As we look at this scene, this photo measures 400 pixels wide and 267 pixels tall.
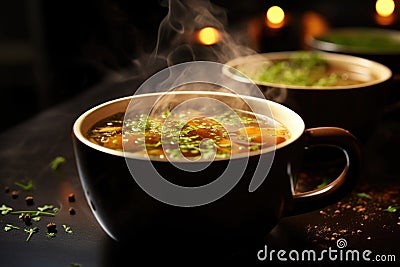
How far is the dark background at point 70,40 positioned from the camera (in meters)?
2.95

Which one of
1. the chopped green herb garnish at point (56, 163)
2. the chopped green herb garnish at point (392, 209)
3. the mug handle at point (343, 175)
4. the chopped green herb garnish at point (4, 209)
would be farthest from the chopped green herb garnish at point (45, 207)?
the chopped green herb garnish at point (392, 209)

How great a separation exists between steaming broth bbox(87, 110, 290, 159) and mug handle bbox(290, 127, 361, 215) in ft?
0.20

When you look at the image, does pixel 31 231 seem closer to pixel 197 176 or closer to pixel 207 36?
pixel 197 176

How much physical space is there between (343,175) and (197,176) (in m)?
0.28

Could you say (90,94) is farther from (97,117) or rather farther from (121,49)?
(121,49)

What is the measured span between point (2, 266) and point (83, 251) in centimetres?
12

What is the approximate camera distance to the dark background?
2951 mm

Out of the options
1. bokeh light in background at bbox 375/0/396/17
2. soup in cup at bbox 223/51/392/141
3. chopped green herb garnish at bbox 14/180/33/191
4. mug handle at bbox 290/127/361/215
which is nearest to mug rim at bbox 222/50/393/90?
soup in cup at bbox 223/51/392/141

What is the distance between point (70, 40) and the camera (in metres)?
3.44

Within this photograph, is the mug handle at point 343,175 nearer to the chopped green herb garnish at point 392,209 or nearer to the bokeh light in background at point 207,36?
the chopped green herb garnish at point 392,209

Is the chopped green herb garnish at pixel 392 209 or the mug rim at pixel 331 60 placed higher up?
the mug rim at pixel 331 60

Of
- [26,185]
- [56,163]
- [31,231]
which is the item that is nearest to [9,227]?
[31,231]

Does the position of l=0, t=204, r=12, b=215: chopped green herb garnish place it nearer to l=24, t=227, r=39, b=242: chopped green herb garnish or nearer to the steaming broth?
l=24, t=227, r=39, b=242: chopped green herb garnish

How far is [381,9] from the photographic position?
2.35m
